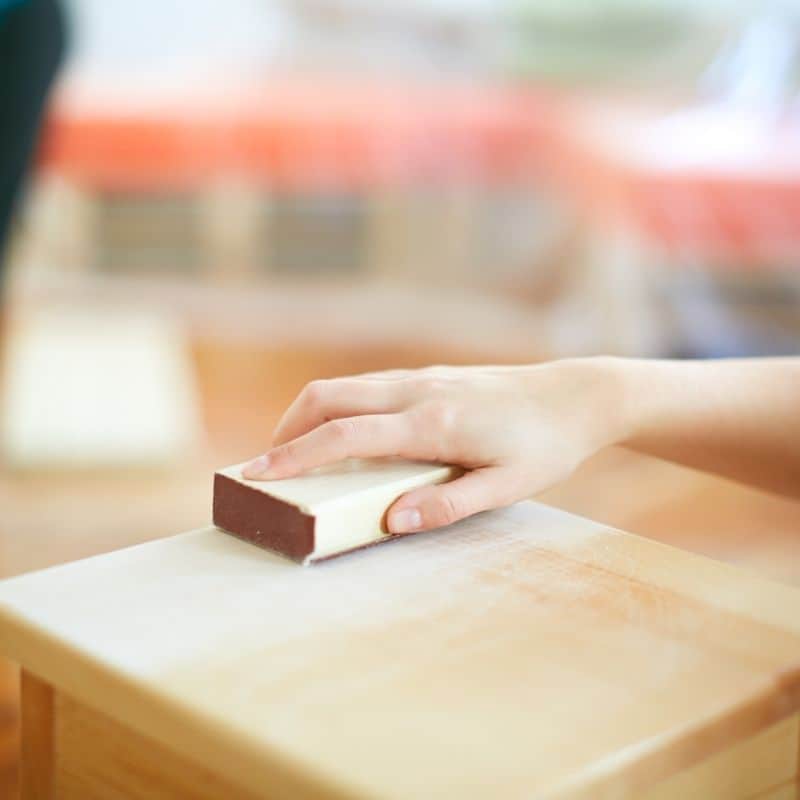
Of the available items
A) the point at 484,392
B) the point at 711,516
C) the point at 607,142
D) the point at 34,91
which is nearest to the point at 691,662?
the point at 484,392

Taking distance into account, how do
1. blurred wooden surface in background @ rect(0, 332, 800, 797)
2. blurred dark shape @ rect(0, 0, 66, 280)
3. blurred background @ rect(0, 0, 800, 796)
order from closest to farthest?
blurred dark shape @ rect(0, 0, 66, 280), blurred wooden surface in background @ rect(0, 332, 800, 797), blurred background @ rect(0, 0, 800, 796)

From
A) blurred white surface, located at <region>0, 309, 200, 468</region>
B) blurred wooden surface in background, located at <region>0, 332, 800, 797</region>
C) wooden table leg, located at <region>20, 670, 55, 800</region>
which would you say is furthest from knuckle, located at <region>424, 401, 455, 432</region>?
blurred white surface, located at <region>0, 309, 200, 468</region>

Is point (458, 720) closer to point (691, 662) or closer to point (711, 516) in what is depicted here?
point (691, 662)

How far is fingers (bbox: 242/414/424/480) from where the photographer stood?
67 cm

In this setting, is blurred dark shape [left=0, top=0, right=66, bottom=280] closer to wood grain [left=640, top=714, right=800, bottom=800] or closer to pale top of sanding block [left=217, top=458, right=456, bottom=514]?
pale top of sanding block [left=217, top=458, right=456, bottom=514]

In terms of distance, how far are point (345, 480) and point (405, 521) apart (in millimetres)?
38

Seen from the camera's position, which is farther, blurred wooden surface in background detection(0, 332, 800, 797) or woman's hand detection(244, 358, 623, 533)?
blurred wooden surface in background detection(0, 332, 800, 797)

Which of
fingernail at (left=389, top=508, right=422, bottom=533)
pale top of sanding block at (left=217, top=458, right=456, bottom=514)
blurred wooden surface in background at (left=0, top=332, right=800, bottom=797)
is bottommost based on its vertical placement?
blurred wooden surface in background at (left=0, top=332, right=800, bottom=797)

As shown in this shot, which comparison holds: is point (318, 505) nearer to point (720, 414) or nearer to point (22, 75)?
point (720, 414)

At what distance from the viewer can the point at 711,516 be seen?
7.27ft

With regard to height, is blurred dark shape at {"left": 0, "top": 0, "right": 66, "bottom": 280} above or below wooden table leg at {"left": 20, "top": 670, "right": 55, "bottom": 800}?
above

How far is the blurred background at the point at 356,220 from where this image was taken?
221cm

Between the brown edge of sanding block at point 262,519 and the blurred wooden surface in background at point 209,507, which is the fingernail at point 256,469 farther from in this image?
the blurred wooden surface in background at point 209,507

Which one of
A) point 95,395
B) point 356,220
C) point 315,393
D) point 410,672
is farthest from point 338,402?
point 356,220
